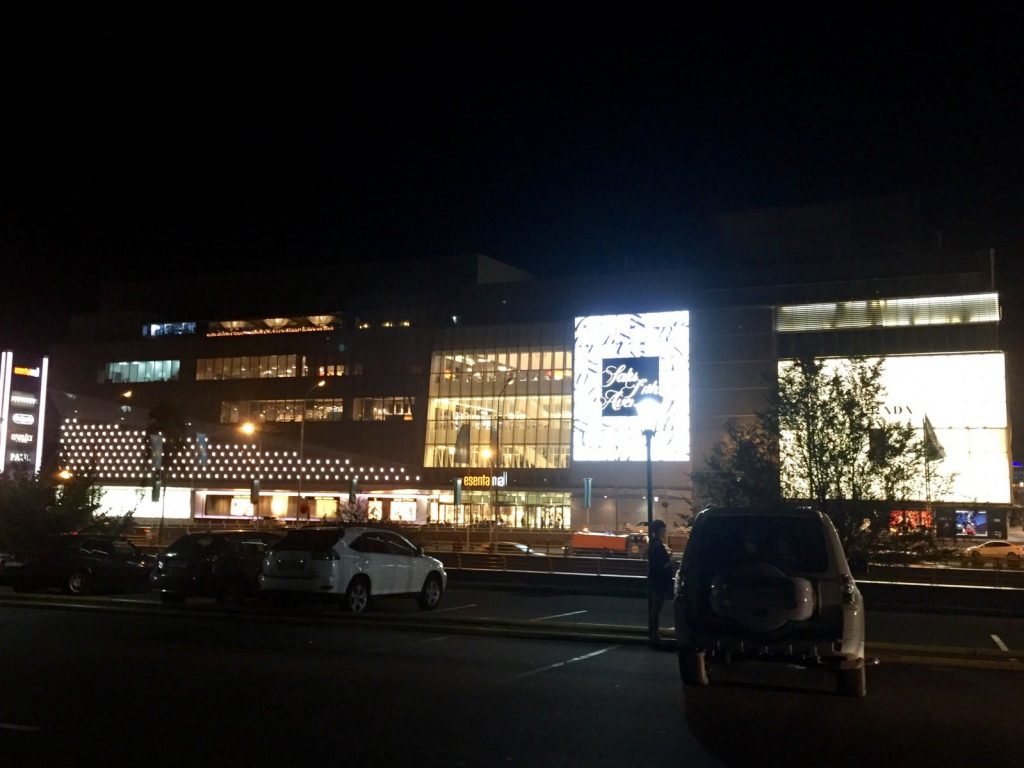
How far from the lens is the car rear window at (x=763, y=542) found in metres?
10.2

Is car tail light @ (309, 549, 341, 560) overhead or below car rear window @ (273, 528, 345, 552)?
below

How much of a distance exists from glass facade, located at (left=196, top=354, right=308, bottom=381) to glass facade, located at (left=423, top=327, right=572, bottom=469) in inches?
538

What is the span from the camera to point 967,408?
210 ft

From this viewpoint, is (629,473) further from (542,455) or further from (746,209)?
(746,209)

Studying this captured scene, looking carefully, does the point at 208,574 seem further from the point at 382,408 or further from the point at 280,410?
the point at 280,410

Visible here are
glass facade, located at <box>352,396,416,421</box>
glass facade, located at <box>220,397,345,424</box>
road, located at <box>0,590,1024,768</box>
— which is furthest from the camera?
glass facade, located at <box>220,397,345,424</box>

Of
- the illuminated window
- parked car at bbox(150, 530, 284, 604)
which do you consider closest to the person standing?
parked car at bbox(150, 530, 284, 604)

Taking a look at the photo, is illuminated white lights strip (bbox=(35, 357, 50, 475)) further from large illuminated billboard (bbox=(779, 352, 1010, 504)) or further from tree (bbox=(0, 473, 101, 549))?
large illuminated billboard (bbox=(779, 352, 1010, 504))

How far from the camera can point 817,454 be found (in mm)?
26422

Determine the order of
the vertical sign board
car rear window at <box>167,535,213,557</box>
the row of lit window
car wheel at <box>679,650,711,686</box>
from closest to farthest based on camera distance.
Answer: car wheel at <box>679,650,711,686</box>, car rear window at <box>167,535,213,557</box>, the vertical sign board, the row of lit window

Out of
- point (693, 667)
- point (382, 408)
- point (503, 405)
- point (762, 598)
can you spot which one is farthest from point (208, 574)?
point (382, 408)

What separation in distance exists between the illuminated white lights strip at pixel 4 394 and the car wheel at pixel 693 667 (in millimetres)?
76402

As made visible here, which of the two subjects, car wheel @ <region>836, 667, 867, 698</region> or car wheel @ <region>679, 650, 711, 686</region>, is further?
car wheel @ <region>679, 650, 711, 686</region>

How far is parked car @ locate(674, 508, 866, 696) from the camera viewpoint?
977 cm
